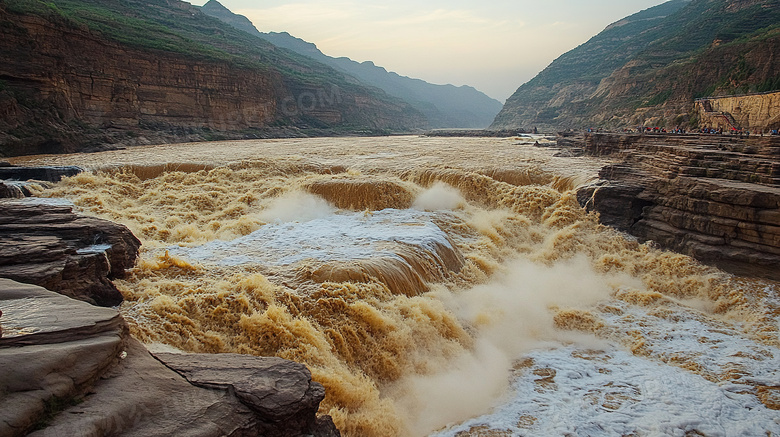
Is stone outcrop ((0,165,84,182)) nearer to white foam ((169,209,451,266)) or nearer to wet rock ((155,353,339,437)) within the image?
white foam ((169,209,451,266))

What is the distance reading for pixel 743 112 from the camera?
91.4 ft

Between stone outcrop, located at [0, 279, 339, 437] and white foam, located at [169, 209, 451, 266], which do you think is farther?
white foam, located at [169, 209, 451, 266]

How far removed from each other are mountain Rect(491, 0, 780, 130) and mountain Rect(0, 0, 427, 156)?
3535 centimetres

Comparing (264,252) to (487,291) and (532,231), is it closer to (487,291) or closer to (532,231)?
(487,291)

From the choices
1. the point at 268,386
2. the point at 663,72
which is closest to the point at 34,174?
the point at 268,386

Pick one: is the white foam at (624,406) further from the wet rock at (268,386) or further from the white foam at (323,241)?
the white foam at (323,241)

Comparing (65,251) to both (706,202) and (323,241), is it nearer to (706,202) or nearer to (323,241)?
(323,241)

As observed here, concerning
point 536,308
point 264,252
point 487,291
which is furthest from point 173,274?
point 536,308

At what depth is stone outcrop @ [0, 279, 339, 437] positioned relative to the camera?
9.02 feet

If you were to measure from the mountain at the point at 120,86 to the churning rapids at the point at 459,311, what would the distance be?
1261 centimetres

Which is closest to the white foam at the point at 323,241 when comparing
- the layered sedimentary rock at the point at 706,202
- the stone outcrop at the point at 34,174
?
the layered sedimentary rock at the point at 706,202

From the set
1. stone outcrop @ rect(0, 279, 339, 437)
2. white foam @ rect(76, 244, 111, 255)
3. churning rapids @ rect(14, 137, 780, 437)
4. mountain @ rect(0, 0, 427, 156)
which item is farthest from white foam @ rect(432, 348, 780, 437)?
mountain @ rect(0, 0, 427, 156)

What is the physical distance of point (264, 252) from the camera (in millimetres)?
8539

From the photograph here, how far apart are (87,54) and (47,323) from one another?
100 ft
